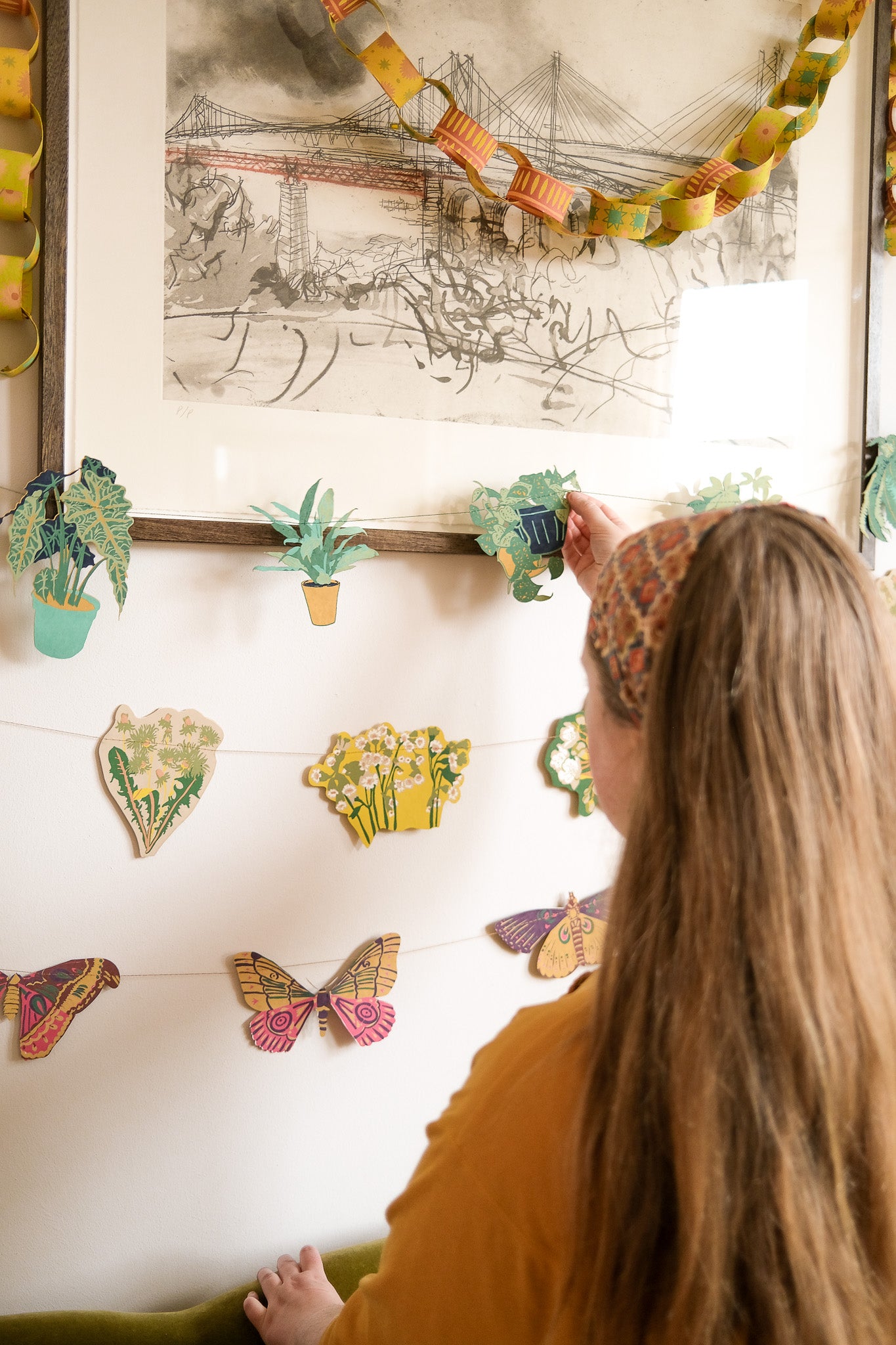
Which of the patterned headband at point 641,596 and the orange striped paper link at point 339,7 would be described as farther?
the orange striped paper link at point 339,7

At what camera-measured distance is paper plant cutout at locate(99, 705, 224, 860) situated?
879mm

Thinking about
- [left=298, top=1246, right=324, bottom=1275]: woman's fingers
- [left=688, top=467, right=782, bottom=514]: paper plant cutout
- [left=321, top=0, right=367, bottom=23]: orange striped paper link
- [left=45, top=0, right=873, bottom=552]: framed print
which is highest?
→ [left=321, top=0, right=367, bottom=23]: orange striped paper link

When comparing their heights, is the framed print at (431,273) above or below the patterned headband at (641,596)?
above

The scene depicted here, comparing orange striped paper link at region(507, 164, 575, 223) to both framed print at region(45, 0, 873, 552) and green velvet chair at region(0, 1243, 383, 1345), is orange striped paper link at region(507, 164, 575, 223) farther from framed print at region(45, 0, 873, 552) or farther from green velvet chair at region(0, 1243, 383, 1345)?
green velvet chair at region(0, 1243, 383, 1345)

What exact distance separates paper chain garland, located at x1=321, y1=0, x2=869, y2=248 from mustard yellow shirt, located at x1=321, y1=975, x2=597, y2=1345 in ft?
2.53

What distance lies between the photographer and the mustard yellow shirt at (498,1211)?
1.71 feet

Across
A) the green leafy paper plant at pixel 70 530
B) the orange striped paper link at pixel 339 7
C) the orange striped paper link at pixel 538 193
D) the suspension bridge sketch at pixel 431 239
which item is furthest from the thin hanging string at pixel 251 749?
the orange striped paper link at pixel 339 7

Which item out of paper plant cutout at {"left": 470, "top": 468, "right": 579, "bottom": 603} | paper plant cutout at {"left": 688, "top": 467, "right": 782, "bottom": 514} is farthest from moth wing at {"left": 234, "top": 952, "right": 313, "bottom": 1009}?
paper plant cutout at {"left": 688, "top": 467, "right": 782, "bottom": 514}

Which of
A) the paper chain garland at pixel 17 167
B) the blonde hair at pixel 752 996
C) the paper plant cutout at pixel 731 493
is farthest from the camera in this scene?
the paper plant cutout at pixel 731 493

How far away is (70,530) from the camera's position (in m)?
0.82

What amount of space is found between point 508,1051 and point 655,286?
845 millimetres

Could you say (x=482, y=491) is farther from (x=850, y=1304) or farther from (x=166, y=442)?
(x=850, y=1304)

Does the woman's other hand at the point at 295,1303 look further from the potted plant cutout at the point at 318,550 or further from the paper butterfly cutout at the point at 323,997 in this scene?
the potted plant cutout at the point at 318,550

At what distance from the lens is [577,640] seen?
1.04 meters
